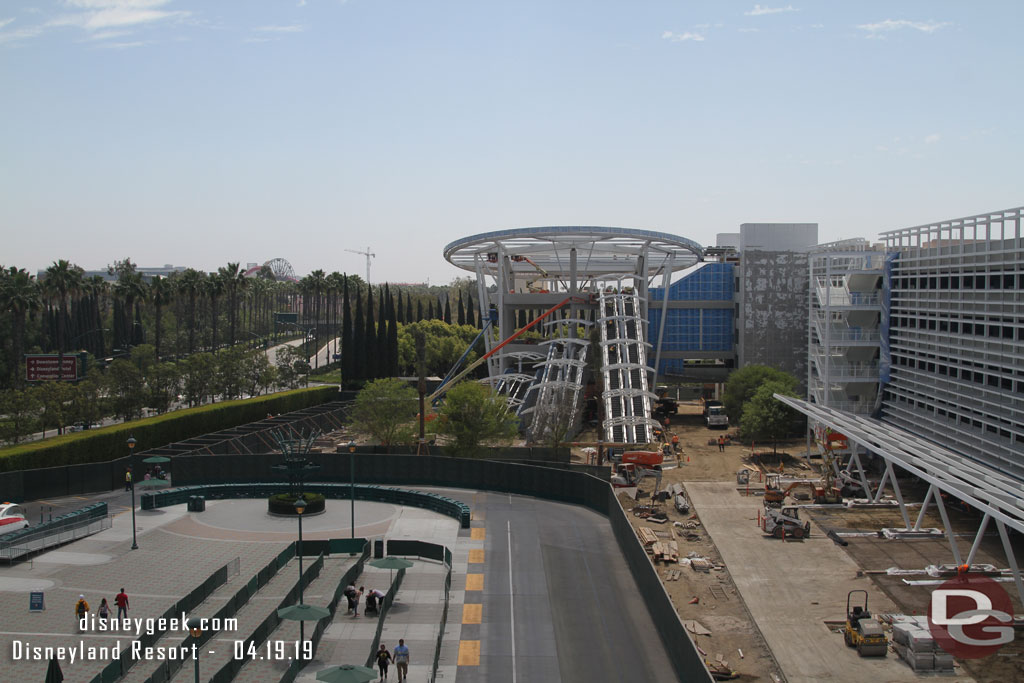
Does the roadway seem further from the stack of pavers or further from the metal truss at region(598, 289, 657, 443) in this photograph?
the metal truss at region(598, 289, 657, 443)

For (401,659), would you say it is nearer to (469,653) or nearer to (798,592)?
(469,653)

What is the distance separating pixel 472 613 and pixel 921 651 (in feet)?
46.3

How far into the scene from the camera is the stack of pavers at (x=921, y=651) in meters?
→ 24.4

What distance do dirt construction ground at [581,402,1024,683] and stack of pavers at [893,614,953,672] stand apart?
0.36 meters

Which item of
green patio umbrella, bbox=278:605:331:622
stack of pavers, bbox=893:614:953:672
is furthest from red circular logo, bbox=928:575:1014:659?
green patio umbrella, bbox=278:605:331:622

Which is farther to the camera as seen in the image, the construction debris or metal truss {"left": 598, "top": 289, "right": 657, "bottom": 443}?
metal truss {"left": 598, "top": 289, "right": 657, "bottom": 443}

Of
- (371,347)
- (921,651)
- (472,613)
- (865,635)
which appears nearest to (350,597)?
(472,613)

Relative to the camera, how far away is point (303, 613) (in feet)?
81.7

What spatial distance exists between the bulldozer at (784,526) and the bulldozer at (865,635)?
1199 cm

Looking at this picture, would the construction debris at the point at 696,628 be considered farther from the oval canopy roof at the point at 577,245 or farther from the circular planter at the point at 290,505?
the oval canopy roof at the point at 577,245

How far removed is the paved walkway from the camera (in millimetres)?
24672

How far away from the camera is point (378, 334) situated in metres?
96.6

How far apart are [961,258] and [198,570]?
39.4m

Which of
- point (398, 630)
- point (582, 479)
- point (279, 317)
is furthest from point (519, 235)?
point (279, 317)
